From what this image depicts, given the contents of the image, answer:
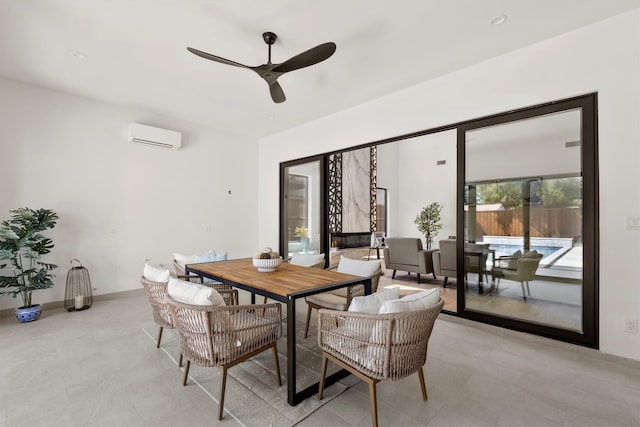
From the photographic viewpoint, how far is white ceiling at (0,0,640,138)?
240cm

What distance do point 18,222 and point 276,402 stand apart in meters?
3.74

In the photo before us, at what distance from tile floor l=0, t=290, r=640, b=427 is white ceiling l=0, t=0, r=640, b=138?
2.91 m

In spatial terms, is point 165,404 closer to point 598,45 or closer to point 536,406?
point 536,406

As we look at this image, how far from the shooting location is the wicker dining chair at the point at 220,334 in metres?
1.73

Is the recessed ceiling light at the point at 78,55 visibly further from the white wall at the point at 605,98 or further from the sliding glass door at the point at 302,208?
the white wall at the point at 605,98

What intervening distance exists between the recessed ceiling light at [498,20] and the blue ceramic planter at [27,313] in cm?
569

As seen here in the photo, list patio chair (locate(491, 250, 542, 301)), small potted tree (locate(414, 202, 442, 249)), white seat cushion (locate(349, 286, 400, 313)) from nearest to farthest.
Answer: white seat cushion (locate(349, 286, 400, 313)) < patio chair (locate(491, 250, 542, 301)) < small potted tree (locate(414, 202, 442, 249))

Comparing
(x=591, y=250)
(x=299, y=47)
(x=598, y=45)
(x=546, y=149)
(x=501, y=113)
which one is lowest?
(x=591, y=250)

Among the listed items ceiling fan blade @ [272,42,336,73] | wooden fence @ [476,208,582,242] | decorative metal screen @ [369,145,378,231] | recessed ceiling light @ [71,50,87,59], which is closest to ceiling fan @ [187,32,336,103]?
ceiling fan blade @ [272,42,336,73]

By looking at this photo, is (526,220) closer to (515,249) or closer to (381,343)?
(515,249)

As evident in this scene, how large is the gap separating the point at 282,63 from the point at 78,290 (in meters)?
4.08

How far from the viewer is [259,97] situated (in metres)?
4.17

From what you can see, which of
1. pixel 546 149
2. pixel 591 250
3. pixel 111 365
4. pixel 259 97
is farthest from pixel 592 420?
pixel 259 97

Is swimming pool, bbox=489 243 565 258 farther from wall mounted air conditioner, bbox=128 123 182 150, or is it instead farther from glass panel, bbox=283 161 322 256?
wall mounted air conditioner, bbox=128 123 182 150
